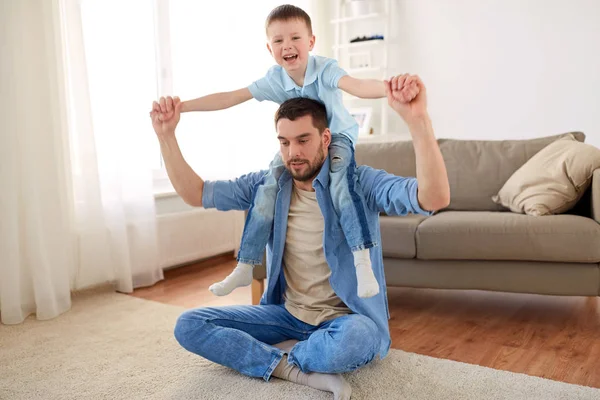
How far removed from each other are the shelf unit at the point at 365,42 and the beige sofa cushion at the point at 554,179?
1.95m

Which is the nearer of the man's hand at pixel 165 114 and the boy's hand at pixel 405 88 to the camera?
the boy's hand at pixel 405 88

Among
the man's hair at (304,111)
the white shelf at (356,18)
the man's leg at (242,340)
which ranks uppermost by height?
the white shelf at (356,18)

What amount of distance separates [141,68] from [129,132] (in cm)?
40

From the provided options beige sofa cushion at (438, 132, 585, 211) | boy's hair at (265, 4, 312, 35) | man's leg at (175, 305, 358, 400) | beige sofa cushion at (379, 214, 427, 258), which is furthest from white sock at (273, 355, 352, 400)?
beige sofa cushion at (438, 132, 585, 211)

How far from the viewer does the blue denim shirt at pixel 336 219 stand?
169cm

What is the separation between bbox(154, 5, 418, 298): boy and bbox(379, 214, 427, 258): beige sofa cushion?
2.38 feet

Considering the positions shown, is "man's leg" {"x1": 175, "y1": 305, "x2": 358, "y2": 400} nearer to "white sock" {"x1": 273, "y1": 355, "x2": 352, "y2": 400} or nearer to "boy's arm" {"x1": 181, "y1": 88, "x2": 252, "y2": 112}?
"white sock" {"x1": 273, "y1": 355, "x2": 352, "y2": 400}

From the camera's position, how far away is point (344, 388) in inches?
63.5

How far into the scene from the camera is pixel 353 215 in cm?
168

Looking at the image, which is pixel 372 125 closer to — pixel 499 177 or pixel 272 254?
pixel 499 177

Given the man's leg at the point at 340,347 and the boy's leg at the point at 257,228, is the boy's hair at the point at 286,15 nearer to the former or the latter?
the boy's leg at the point at 257,228

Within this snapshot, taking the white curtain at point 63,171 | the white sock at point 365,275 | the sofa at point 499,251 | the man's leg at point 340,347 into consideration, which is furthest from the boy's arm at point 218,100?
the white curtain at point 63,171

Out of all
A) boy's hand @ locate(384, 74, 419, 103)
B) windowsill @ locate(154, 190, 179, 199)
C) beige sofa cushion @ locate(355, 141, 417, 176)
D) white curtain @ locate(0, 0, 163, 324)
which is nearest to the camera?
boy's hand @ locate(384, 74, 419, 103)

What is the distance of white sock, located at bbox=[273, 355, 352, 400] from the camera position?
1.60 metres
